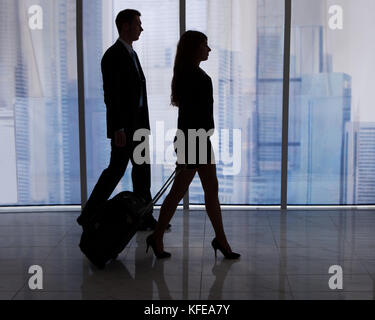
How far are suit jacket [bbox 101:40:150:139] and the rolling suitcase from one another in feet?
1.97

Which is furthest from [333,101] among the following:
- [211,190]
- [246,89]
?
[211,190]

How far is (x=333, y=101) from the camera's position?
15.3 feet

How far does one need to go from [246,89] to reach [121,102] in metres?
1.34

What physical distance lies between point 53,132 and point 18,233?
96 centimetres

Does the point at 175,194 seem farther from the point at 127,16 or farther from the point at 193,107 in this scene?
the point at 127,16

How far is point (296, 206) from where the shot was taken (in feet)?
15.9

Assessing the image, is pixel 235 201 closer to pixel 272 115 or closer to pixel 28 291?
pixel 272 115

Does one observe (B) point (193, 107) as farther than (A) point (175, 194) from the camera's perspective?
No

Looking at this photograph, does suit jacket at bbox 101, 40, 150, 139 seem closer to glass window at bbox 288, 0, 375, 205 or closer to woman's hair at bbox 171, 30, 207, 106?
woman's hair at bbox 171, 30, 207, 106

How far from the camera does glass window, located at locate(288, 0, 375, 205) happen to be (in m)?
4.58

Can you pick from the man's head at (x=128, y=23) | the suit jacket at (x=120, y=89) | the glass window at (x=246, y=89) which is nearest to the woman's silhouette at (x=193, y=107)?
the suit jacket at (x=120, y=89)

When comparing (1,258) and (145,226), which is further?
(145,226)

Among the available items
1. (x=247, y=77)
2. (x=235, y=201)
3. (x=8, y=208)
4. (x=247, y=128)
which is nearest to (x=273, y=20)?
(x=247, y=77)

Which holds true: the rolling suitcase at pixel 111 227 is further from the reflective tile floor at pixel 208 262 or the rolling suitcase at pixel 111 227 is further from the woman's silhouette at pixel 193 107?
the woman's silhouette at pixel 193 107
